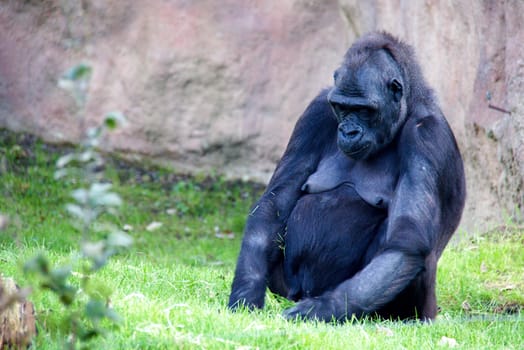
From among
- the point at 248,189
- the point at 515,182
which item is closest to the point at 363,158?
the point at 515,182

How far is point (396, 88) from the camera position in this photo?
525 cm

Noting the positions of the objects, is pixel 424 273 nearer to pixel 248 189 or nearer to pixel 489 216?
pixel 489 216

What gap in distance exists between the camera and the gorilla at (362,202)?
15.9 ft

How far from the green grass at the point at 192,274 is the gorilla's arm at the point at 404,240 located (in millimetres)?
156

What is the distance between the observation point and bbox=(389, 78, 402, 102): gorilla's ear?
17.1ft

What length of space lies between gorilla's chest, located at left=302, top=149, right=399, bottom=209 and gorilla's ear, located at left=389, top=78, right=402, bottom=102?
0.32m

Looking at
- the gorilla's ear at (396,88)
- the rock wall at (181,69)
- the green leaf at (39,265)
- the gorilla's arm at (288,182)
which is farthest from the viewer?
the rock wall at (181,69)

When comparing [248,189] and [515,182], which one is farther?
[248,189]

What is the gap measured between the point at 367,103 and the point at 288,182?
2.50 ft

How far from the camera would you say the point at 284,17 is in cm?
1048

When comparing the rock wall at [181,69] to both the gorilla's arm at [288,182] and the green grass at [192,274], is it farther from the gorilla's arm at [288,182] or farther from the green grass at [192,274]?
the gorilla's arm at [288,182]

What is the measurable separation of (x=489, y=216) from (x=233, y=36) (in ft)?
13.5

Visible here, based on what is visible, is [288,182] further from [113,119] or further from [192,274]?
[113,119]

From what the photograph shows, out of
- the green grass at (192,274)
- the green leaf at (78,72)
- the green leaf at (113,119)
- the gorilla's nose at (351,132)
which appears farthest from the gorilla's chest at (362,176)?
the green leaf at (78,72)
